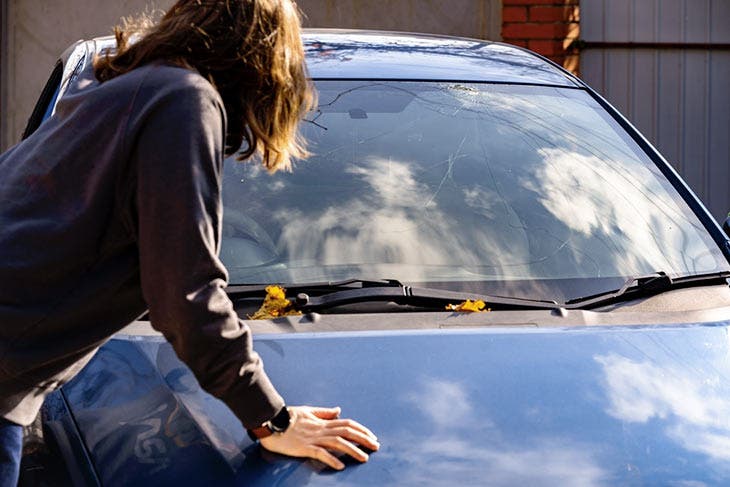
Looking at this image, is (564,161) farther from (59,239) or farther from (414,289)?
(59,239)

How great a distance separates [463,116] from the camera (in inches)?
122

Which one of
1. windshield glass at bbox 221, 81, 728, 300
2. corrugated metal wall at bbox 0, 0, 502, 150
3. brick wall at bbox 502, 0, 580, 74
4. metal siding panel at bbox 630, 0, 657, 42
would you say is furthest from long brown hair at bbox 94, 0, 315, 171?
metal siding panel at bbox 630, 0, 657, 42

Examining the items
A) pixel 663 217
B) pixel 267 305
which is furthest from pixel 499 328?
pixel 663 217

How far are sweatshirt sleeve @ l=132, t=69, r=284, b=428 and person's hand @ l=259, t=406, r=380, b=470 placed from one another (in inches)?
5.1

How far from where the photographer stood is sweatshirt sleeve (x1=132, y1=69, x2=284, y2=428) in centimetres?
177

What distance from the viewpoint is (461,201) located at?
2859 millimetres

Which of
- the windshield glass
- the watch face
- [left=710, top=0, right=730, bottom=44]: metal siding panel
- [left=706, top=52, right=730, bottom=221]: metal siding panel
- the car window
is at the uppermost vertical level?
the car window

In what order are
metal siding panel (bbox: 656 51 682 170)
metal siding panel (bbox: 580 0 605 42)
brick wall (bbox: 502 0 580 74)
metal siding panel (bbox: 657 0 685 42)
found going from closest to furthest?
brick wall (bbox: 502 0 580 74)
metal siding panel (bbox: 580 0 605 42)
metal siding panel (bbox: 657 0 685 42)
metal siding panel (bbox: 656 51 682 170)

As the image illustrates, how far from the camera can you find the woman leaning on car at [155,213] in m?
1.79

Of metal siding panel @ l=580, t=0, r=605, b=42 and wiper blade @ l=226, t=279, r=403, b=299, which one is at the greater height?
wiper blade @ l=226, t=279, r=403, b=299

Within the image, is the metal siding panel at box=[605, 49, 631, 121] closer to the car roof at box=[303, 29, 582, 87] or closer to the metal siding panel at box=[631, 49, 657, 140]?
the metal siding panel at box=[631, 49, 657, 140]

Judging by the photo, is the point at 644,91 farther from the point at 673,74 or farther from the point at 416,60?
the point at 416,60

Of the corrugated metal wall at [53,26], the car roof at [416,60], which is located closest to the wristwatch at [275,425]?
the car roof at [416,60]

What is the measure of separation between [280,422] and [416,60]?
5.35ft
